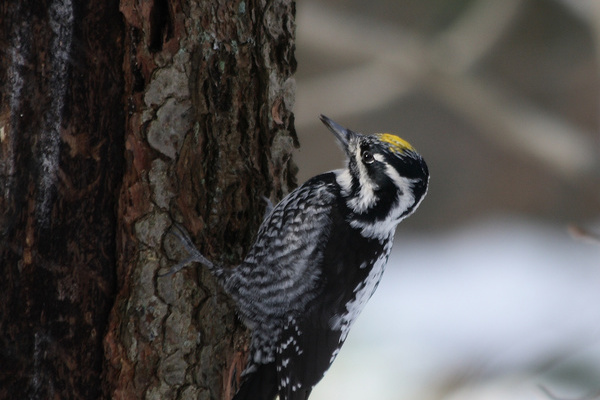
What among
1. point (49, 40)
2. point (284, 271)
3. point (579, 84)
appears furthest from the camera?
point (579, 84)

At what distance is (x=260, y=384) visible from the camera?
8.59ft

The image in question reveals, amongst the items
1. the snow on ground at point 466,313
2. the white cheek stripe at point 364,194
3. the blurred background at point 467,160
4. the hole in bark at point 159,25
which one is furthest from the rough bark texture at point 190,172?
the blurred background at point 467,160

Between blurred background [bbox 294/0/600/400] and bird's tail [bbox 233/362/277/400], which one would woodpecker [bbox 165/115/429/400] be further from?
blurred background [bbox 294/0/600/400]

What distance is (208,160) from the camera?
7.95 ft

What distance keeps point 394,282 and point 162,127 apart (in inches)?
159

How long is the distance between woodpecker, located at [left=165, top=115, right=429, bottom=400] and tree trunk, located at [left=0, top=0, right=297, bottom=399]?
15cm

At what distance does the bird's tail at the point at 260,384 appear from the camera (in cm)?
257

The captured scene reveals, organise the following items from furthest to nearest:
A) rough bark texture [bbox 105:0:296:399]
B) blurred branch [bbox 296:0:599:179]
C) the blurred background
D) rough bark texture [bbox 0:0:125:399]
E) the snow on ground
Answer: blurred branch [bbox 296:0:599:179], the blurred background, the snow on ground, rough bark texture [bbox 105:0:296:399], rough bark texture [bbox 0:0:125:399]

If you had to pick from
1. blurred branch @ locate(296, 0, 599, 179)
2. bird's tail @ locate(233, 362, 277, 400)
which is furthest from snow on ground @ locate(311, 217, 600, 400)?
bird's tail @ locate(233, 362, 277, 400)

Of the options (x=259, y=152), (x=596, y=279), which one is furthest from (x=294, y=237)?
(x=596, y=279)

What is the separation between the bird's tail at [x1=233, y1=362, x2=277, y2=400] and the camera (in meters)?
2.57

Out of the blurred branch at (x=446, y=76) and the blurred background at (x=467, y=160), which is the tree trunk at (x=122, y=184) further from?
the blurred branch at (x=446, y=76)

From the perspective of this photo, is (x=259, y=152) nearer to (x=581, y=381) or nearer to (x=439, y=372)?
(x=581, y=381)

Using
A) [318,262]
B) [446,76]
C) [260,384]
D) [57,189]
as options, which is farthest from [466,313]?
[57,189]
